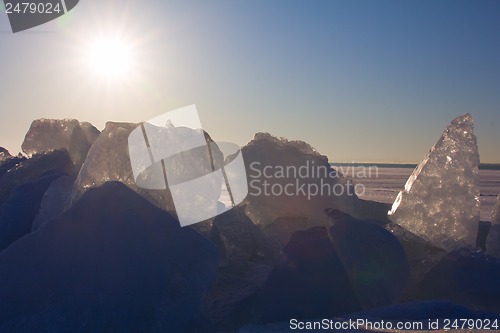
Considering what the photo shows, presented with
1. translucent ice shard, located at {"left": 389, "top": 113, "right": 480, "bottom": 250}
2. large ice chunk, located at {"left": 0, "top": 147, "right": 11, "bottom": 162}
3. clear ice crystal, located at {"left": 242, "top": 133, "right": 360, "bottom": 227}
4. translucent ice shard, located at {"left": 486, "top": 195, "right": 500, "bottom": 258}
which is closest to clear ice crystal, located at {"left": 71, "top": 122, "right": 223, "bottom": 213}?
clear ice crystal, located at {"left": 242, "top": 133, "right": 360, "bottom": 227}

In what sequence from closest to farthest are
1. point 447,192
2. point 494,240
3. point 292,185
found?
point 494,240
point 292,185
point 447,192

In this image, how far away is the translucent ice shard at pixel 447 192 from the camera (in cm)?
510

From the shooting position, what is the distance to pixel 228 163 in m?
5.23

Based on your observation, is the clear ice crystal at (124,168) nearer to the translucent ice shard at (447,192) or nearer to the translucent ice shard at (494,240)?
the translucent ice shard at (447,192)

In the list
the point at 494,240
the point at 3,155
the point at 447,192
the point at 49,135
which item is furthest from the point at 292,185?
the point at 3,155

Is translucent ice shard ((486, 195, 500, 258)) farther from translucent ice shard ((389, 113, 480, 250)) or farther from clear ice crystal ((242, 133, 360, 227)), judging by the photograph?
clear ice crystal ((242, 133, 360, 227))

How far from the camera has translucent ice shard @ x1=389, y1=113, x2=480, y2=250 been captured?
5.10 m

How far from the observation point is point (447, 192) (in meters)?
5.22

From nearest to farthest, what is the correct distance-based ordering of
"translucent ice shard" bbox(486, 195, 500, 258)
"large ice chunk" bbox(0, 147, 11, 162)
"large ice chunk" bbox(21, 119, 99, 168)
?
"translucent ice shard" bbox(486, 195, 500, 258) → "large ice chunk" bbox(21, 119, 99, 168) → "large ice chunk" bbox(0, 147, 11, 162)

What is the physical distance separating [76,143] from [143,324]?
3.38m

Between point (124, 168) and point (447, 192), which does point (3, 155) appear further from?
point (447, 192)

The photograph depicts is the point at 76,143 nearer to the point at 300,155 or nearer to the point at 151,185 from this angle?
the point at 151,185

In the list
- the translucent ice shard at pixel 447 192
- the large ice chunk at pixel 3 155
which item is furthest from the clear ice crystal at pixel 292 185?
the large ice chunk at pixel 3 155

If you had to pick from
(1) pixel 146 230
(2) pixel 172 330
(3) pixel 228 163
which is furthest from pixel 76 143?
(2) pixel 172 330
